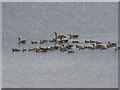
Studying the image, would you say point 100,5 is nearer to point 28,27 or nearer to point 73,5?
point 73,5

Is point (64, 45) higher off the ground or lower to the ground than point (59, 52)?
higher

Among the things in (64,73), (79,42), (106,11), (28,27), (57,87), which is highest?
(106,11)

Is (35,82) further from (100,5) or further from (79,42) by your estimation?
(100,5)

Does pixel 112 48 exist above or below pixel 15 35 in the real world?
below

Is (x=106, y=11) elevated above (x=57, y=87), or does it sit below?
above

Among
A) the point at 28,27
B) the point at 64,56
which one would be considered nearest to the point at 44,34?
the point at 28,27

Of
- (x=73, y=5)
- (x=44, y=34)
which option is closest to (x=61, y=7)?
(x=73, y=5)
